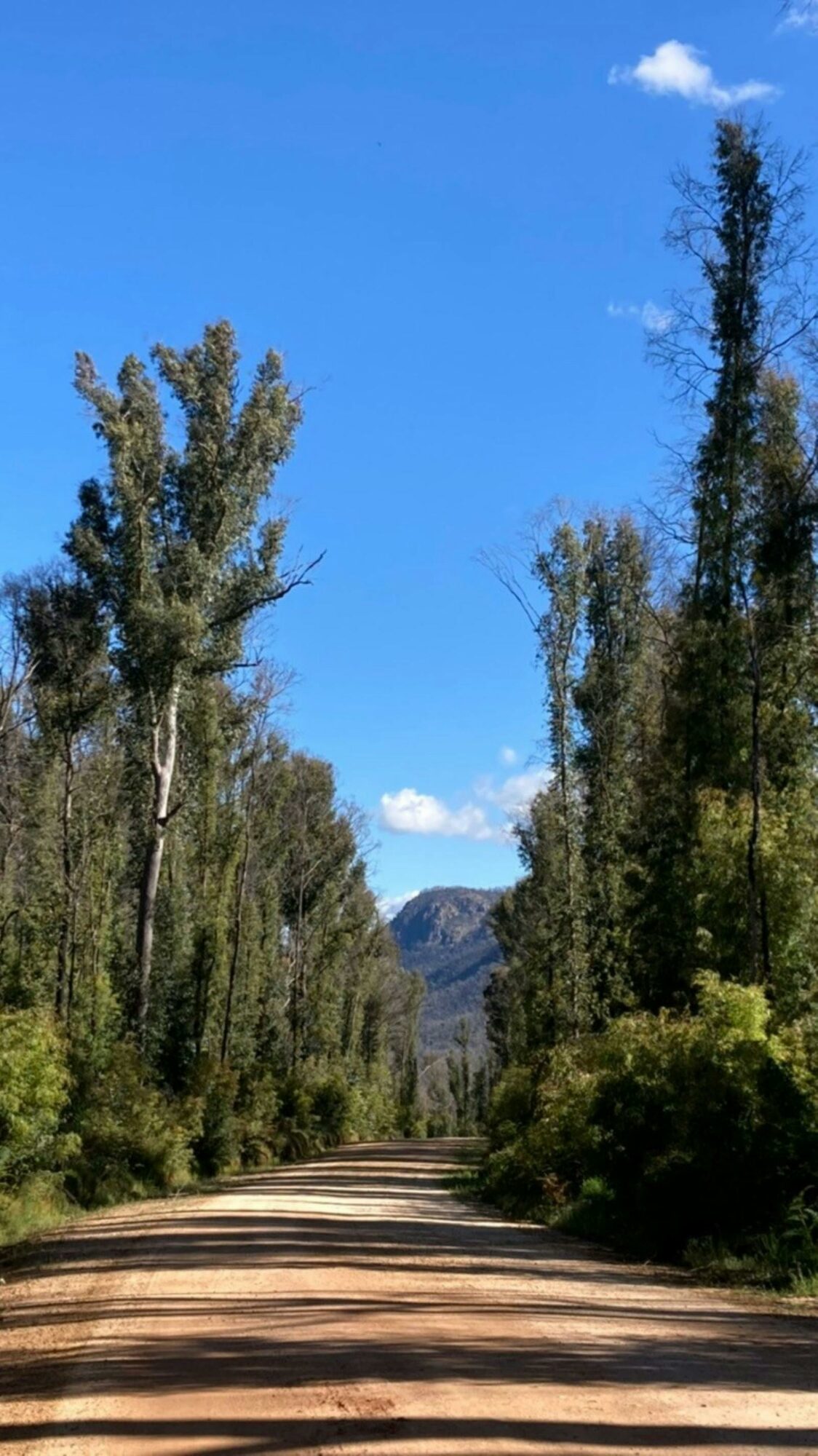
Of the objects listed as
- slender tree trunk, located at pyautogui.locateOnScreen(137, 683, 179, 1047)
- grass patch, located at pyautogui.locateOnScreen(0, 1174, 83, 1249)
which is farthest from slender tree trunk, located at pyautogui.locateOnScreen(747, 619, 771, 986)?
slender tree trunk, located at pyautogui.locateOnScreen(137, 683, 179, 1047)

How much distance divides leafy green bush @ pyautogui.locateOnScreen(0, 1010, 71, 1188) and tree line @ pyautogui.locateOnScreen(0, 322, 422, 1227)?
4 centimetres

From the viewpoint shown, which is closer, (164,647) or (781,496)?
(781,496)

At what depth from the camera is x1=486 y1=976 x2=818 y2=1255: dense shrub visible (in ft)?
40.5

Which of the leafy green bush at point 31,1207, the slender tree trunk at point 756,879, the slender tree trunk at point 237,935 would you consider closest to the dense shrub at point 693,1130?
the slender tree trunk at point 756,879

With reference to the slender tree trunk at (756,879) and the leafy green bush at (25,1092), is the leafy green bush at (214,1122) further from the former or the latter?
the slender tree trunk at (756,879)

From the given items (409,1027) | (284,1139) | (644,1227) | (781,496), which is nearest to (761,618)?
(781,496)

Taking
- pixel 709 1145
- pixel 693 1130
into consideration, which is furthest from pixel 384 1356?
pixel 693 1130

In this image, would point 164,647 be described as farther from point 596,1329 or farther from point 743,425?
point 596,1329

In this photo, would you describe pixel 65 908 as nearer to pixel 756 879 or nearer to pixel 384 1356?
pixel 756 879

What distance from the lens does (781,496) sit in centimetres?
2350

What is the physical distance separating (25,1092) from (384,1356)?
9968 mm

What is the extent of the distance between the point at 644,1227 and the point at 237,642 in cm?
1969

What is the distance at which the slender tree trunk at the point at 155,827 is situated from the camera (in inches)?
1125

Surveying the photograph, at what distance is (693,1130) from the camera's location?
1312cm
